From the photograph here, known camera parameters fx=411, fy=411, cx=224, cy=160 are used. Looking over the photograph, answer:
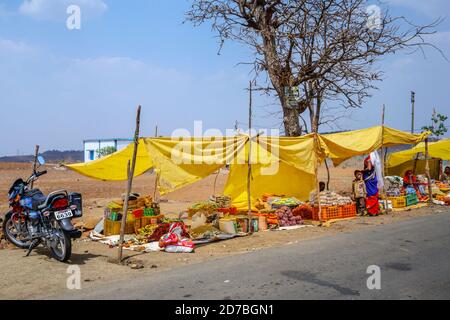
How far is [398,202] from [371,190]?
2120 mm

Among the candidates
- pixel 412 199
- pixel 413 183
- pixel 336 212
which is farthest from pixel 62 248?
pixel 413 183

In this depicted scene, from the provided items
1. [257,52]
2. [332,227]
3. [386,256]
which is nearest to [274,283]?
[386,256]

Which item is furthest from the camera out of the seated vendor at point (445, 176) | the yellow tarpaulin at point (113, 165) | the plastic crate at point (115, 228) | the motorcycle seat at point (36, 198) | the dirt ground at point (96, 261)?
the seated vendor at point (445, 176)

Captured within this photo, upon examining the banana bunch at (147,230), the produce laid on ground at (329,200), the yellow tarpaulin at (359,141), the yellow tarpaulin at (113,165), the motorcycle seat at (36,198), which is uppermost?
the yellow tarpaulin at (359,141)

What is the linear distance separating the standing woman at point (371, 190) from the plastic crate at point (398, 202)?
1.63 meters

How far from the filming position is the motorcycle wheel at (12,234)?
25.8 feet

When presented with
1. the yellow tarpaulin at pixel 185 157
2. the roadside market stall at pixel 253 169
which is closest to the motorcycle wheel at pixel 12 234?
the roadside market stall at pixel 253 169

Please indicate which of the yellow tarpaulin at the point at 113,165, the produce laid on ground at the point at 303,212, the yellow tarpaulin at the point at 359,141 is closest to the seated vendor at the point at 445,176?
the yellow tarpaulin at the point at 359,141

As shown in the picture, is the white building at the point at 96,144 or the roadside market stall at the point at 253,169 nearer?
the roadside market stall at the point at 253,169

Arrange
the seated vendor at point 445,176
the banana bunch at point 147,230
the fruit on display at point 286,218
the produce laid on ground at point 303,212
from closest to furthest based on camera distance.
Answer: the banana bunch at point 147,230 → the fruit on display at point 286,218 → the produce laid on ground at point 303,212 → the seated vendor at point 445,176

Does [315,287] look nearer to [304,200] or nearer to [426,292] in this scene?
[426,292]

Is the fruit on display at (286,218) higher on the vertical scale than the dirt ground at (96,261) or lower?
higher

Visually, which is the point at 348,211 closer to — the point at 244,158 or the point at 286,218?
the point at 286,218

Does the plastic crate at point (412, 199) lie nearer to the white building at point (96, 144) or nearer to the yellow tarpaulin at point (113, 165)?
the yellow tarpaulin at point (113, 165)
